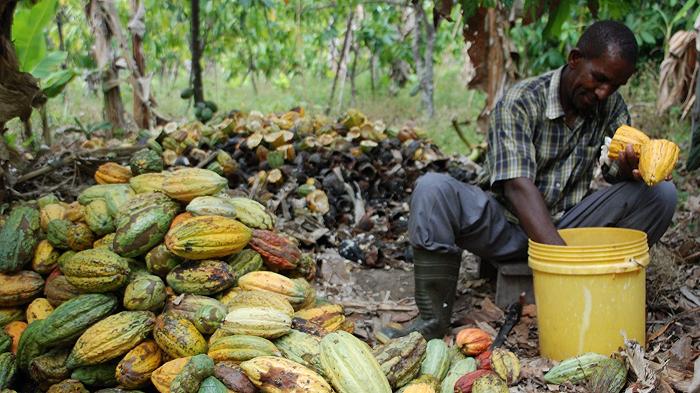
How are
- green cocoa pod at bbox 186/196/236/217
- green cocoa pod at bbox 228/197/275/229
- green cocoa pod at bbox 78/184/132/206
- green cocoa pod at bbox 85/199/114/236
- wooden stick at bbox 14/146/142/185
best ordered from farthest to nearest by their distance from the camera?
1. wooden stick at bbox 14/146/142/185
2. green cocoa pod at bbox 78/184/132/206
3. green cocoa pod at bbox 228/197/275/229
4. green cocoa pod at bbox 85/199/114/236
5. green cocoa pod at bbox 186/196/236/217

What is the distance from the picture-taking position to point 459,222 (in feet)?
10.1

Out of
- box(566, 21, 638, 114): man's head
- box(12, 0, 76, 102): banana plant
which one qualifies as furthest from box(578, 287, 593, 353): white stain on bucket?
box(12, 0, 76, 102): banana plant

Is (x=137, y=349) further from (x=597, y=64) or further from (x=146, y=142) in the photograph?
(x=146, y=142)

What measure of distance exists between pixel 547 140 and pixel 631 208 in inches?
20.2

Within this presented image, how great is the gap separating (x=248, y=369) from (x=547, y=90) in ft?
6.36

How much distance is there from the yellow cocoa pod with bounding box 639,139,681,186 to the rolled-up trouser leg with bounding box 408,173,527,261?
72 cm

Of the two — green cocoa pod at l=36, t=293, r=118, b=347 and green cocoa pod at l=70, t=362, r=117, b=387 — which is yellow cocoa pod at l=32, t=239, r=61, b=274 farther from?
green cocoa pod at l=70, t=362, r=117, b=387

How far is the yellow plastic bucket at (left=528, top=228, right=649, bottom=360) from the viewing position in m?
2.47

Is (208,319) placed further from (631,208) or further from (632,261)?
(631,208)

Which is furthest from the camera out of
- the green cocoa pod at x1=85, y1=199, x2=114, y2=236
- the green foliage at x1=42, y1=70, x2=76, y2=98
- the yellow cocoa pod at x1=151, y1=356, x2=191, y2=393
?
the green foliage at x1=42, y1=70, x2=76, y2=98

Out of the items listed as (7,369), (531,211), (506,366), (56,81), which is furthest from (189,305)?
(56,81)

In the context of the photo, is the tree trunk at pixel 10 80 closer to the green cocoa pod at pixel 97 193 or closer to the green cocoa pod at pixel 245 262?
the green cocoa pod at pixel 97 193

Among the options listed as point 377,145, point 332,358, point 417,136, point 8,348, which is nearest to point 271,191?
point 377,145

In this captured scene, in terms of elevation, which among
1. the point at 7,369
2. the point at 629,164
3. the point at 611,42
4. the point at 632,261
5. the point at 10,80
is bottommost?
the point at 7,369
